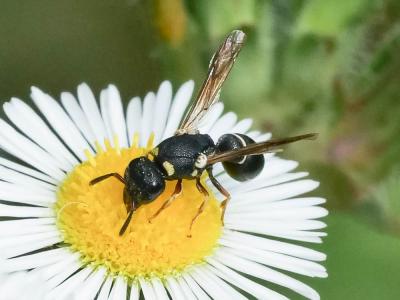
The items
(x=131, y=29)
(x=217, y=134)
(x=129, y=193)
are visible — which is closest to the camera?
(x=129, y=193)

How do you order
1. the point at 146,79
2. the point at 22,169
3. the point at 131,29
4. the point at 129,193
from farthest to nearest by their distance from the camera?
the point at 131,29 → the point at 146,79 → the point at 22,169 → the point at 129,193

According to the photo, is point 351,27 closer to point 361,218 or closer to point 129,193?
point 361,218

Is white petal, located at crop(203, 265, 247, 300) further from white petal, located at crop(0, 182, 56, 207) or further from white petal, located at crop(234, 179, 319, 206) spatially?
white petal, located at crop(0, 182, 56, 207)

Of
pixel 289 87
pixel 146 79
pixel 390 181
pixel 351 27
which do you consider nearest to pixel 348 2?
pixel 351 27

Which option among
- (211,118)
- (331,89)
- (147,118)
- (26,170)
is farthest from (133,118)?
(331,89)

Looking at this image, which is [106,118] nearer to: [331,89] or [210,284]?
[210,284]

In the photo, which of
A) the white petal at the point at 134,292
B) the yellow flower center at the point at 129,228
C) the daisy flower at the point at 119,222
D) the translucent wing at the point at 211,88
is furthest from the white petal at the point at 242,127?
the white petal at the point at 134,292
